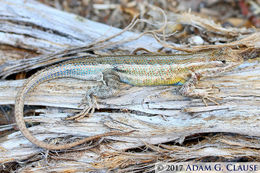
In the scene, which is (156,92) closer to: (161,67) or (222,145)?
(161,67)

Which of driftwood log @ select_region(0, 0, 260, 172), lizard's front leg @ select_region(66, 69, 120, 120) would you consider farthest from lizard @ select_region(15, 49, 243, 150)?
driftwood log @ select_region(0, 0, 260, 172)

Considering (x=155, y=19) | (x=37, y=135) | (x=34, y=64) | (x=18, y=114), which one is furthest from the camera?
(x=155, y=19)

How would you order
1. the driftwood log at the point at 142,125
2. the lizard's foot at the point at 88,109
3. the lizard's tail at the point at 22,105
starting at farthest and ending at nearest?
the lizard's foot at the point at 88,109 → the driftwood log at the point at 142,125 → the lizard's tail at the point at 22,105

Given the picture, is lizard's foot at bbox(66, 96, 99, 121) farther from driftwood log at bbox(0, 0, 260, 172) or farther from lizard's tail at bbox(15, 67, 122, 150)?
lizard's tail at bbox(15, 67, 122, 150)

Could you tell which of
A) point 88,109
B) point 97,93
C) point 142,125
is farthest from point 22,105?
point 142,125

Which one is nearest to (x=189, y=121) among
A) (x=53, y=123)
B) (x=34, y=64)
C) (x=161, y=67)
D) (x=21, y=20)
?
(x=161, y=67)

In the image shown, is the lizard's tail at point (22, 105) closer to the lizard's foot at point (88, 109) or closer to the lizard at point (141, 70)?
the lizard at point (141, 70)

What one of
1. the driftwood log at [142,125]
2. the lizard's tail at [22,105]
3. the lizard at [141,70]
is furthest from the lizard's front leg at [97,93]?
the lizard's tail at [22,105]
